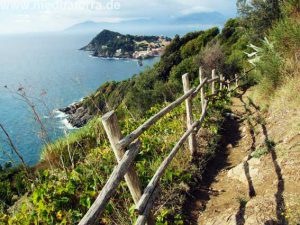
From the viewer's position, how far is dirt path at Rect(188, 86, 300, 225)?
12.2 feet

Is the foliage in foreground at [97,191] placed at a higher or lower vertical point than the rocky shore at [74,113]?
higher

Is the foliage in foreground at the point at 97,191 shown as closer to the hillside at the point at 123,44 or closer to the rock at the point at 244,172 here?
the rock at the point at 244,172

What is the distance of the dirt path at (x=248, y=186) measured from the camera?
3.71m

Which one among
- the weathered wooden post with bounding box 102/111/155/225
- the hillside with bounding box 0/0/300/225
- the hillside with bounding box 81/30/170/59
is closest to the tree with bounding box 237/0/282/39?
the hillside with bounding box 0/0/300/225

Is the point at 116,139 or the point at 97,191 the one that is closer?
the point at 116,139

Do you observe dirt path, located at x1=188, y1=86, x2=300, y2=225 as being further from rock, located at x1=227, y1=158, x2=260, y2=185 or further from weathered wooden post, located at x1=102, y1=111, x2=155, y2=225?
weathered wooden post, located at x1=102, y1=111, x2=155, y2=225

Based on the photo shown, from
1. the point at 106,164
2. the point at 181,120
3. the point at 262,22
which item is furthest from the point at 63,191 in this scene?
the point at 262,22

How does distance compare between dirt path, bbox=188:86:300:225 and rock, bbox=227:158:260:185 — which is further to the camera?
rock, bbox=227:158:260:185

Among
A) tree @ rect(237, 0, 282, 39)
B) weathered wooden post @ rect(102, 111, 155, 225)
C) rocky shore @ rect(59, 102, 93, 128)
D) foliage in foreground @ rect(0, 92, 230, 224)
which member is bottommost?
rocky shore @ rect(59, 102, 93, 128)

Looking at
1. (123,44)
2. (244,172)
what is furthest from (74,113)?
(123,44)

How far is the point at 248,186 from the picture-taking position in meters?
4.74

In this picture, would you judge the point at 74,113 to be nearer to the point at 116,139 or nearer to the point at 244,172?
the point at 244,172

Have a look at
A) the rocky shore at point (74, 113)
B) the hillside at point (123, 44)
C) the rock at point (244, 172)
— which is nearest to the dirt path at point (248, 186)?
the rock at point (244, 172)

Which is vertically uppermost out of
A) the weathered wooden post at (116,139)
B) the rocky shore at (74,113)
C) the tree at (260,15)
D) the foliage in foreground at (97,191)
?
the tree at (260,15)
